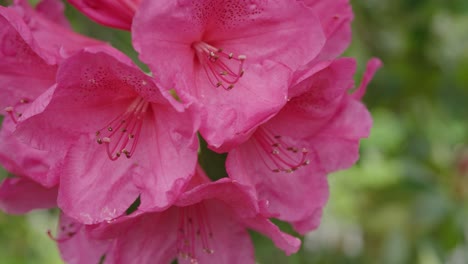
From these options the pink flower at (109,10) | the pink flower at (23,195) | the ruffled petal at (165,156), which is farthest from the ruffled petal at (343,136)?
the pink flower at (23,195)

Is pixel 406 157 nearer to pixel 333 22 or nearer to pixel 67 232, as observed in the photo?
pixel 333 22

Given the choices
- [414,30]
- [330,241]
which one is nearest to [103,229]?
[414,30]

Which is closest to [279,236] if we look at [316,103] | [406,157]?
[316,103]

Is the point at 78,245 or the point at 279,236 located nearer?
the point at 279,236

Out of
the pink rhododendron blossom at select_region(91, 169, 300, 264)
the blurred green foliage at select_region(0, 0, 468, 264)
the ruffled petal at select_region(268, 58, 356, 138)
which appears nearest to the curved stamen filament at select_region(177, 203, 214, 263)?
the pink rhododendron blossom at select_region(91, 169, 300, 264)

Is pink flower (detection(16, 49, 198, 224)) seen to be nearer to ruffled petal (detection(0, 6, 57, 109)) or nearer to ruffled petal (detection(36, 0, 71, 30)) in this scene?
ruffled petal (detection(0, 6, 57, 109))

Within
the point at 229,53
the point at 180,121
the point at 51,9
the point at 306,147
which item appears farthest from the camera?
the point at 51,9

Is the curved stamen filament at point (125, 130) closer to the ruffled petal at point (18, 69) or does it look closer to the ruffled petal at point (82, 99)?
the ruffled petal at point (82, 99)

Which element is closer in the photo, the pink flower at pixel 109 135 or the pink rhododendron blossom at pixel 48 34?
the pink flower at pixel 109 135
